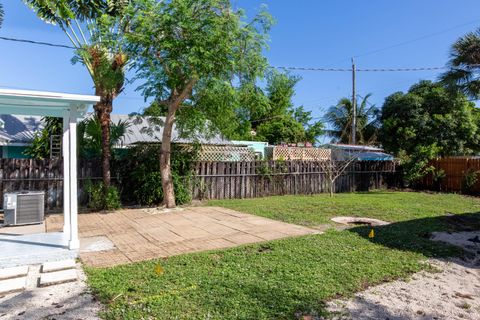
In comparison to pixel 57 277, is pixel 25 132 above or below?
above

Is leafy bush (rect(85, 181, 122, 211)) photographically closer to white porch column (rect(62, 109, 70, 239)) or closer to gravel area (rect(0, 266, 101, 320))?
white porch column (rect(62, 109, 70, 239))

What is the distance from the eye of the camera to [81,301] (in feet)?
12.0

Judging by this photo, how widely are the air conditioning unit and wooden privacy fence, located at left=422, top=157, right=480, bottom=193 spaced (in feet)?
52.1

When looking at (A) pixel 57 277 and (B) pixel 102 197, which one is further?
(B) pixel 102 197

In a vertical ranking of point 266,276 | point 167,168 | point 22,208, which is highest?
point 167,168

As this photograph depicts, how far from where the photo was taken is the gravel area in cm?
334

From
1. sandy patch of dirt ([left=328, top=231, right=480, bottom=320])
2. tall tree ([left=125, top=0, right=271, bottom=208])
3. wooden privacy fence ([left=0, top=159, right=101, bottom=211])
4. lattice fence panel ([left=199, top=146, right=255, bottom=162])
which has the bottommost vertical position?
sandy patch of dirt ([left=328, top=231, right=480, bottom=320])

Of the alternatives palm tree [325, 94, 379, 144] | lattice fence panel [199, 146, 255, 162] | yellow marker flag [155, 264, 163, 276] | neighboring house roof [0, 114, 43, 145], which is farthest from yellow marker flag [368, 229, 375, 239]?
palm tree [325, 94, 379, 144]

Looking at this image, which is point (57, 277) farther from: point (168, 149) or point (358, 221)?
point (358, 221)

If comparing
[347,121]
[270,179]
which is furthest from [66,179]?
[347,121]

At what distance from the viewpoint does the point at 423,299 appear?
12.8 ft

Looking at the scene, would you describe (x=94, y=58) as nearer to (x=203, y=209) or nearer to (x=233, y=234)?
(x=203, y=209)

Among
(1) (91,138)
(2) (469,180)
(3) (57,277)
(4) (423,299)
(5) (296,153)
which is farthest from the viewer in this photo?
(5) (296,153)

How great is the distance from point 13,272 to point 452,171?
1688 centimetres
